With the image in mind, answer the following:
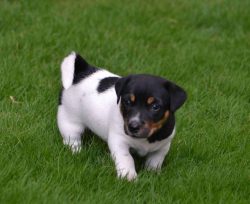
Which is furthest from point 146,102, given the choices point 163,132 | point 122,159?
point 122,159

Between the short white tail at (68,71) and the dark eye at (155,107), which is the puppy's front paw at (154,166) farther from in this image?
the short white tail at (68,71)

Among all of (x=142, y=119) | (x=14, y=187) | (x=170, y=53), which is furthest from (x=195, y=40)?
Answer: (x=14, y=187)

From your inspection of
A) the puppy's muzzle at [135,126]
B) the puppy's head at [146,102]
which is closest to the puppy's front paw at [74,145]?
the puppy's head at [146,102]

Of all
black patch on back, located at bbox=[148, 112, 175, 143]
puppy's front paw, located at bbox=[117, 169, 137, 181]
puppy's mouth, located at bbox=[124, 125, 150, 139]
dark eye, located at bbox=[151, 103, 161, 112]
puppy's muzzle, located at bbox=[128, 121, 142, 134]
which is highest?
dark eye, located at bbox=[151, 103, 161, 112]

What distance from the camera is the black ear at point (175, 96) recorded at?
167 inches

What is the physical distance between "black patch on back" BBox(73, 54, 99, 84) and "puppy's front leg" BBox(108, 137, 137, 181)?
28.1 inches

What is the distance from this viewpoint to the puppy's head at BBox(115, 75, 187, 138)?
163 inches

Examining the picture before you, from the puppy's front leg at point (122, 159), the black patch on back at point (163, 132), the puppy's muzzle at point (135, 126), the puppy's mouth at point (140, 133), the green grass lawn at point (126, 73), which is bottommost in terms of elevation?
the green grass lawn at point (126, 73)

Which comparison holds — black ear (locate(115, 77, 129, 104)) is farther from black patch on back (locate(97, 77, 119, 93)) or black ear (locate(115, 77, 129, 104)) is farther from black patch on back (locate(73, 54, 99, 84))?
black patch on back (locate(73, 54, 99, 84))

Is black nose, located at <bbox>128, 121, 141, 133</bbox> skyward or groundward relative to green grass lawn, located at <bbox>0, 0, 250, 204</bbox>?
skyward

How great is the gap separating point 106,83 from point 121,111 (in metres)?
0.50

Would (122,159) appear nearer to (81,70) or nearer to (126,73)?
(81,70)

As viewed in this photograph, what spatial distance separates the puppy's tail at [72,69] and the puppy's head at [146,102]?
63 cm

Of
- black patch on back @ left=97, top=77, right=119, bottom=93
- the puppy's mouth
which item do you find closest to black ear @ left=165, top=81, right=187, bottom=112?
the puppy's mouth
